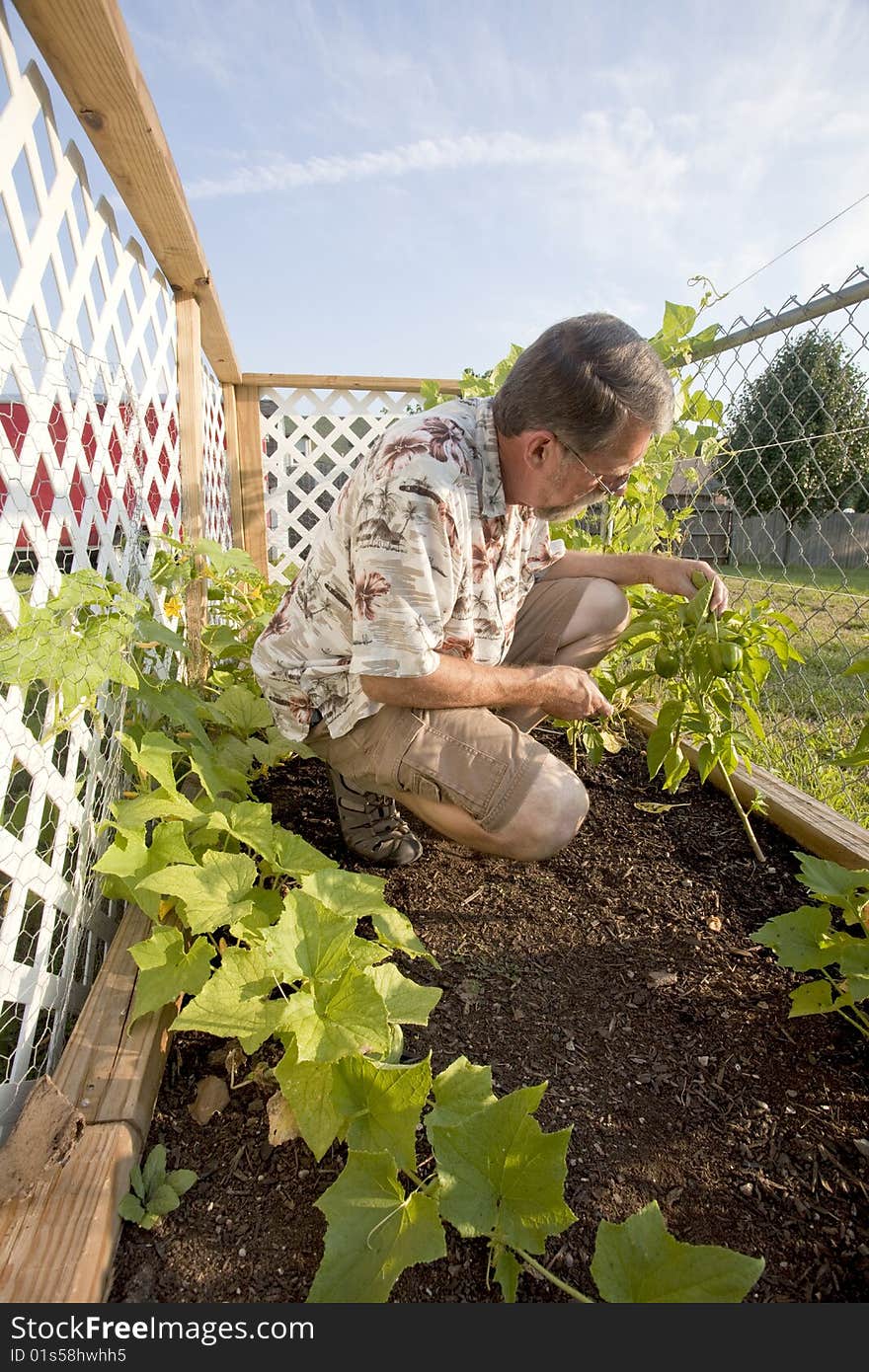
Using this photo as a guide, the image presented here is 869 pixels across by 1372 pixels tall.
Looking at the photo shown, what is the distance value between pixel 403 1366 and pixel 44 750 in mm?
1006

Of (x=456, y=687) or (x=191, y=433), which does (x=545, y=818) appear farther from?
(x=191, y=433)

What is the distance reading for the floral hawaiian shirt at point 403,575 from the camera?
1.56 m

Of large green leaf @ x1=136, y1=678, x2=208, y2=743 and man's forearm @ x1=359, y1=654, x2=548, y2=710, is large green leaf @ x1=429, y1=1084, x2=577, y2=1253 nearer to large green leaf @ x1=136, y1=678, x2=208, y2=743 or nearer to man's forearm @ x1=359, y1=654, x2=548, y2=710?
man's forearm @ x1=359, y1=654, x2=548, y2=710

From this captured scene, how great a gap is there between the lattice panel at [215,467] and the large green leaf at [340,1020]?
263 centimetres

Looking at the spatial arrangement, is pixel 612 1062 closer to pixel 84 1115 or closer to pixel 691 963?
pixel 691 963

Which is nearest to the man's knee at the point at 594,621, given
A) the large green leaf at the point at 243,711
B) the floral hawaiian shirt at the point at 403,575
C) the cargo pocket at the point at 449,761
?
Answer: the floral hawaiian shirt at the point at 403,575

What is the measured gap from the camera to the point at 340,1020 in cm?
107

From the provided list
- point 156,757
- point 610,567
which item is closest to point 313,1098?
point 156,757

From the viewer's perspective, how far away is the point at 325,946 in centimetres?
114

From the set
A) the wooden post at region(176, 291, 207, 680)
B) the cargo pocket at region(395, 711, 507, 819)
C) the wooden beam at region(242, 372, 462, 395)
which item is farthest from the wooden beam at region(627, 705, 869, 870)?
the wooden beam at region(242, 372, 462, 395)

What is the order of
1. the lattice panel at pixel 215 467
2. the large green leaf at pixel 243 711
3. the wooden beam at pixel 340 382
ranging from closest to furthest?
the large green leaf at pixel 243 711
the lattice panel at pixel 215 467
the wooden beam at pixel 340 382

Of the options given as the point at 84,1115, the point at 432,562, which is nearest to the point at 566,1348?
the point at 84,1115

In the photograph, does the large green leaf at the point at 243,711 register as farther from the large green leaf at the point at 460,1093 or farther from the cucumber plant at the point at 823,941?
the cucumber plant at the point at 823,941

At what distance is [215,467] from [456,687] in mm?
2741
